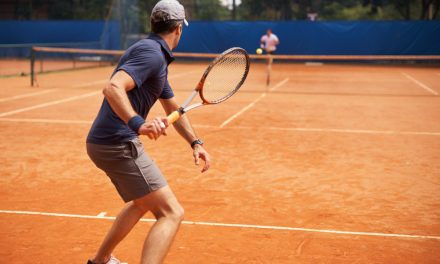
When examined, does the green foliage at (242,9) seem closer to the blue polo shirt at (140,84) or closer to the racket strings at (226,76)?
the racket strings at (226,76)

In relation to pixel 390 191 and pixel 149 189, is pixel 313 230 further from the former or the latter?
pixel 149 189

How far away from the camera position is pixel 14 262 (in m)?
4.38

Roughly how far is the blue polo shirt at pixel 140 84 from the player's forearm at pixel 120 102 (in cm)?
14

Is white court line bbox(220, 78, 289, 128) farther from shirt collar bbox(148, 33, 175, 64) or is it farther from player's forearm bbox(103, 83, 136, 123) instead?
player's forearm bbox(103, 83, 136, 123)

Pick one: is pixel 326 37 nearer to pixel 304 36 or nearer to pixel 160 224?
pixel 304 36

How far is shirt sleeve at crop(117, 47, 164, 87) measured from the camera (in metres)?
3.28

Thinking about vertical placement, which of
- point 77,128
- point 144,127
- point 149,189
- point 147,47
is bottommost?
point 77,128

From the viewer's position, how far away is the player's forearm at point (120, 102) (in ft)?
10.4

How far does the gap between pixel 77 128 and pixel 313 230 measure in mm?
6632

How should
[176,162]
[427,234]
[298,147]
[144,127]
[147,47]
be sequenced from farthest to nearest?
[298,147] < [176,162] < [427,234] < [147,47] < [144,127]

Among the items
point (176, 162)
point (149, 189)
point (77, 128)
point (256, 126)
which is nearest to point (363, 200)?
point (176, 162)

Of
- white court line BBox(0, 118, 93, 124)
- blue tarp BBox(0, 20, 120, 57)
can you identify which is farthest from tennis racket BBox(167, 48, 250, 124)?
blue tarp BBox(0, 20, 120, 57)

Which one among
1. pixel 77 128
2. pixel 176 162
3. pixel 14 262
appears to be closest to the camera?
pixel 14 262

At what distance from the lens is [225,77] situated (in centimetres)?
452
